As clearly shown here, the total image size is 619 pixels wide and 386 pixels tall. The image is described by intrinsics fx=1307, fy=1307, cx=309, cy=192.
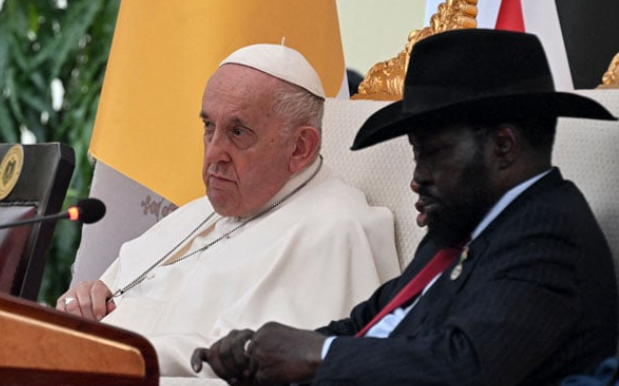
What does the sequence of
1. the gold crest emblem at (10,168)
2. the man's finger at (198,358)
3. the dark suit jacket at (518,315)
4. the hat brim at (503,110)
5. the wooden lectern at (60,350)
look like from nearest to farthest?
the wooden lectern at (60,350) → the dark suit jacket at (518,315) → the hat brim at (503,110) → the man's finger at (198,358) → the gold crest emblem at (10,168)

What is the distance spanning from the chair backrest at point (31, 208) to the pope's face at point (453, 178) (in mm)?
1327

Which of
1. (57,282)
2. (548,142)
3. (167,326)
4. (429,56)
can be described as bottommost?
(57,282)

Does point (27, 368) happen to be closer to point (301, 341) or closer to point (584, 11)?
point (301, 341)

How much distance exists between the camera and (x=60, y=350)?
2260 mm

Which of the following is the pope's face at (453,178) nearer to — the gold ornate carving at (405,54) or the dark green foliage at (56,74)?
the gold ornate carving at (405,54)

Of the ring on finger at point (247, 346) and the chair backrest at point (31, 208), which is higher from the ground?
the chair backrest at point (31, 208)

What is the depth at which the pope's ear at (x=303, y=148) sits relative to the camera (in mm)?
4125

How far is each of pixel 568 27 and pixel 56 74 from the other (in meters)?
3.07

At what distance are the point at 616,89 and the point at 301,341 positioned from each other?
1.16 meters

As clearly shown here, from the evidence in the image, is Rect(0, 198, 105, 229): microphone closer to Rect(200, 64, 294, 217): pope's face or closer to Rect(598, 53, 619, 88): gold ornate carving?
Rect(200, 64, 294, 217): pope's face

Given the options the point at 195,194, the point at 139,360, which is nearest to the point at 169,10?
the point at 195,194

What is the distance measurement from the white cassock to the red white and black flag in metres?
0.91

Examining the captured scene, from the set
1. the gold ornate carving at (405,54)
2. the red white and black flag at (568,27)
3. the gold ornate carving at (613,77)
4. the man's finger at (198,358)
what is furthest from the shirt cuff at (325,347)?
the red white and black flag at (568,27)

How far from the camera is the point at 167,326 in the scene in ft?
12.9
